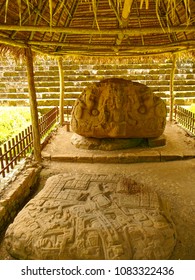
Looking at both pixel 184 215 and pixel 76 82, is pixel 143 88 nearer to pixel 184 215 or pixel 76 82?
pixel 184 215

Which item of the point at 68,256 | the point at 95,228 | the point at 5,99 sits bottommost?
the point at 68,256

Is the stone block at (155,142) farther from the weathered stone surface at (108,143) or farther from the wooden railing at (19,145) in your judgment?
the wooden railing at (19,145)

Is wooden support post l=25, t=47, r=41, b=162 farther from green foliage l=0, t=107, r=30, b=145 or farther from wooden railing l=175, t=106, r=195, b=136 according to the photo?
wooden railing l=175, t=106, r=195, b=136

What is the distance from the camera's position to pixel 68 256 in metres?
2.55

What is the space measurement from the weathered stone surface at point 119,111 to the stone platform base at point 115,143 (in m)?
0.20

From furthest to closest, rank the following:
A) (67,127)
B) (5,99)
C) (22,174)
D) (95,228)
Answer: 1. (5,99)
2. (67,127)
3. (22,174)
4. (95,228)

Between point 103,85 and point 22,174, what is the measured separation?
9.14 ft

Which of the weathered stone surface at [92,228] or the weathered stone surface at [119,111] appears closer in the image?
the weathered stone surface at [92,228]

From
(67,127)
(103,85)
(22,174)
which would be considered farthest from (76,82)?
(22,174)

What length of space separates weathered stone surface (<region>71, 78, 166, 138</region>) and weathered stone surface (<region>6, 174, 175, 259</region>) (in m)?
2.62

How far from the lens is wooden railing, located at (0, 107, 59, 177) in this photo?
4.55 metres

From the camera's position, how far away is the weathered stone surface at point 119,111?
5.82 m

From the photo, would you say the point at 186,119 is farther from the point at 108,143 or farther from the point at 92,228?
the point at 92,228

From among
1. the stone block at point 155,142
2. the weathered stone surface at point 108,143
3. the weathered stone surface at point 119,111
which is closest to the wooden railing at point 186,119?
the stone block at point 155,142
